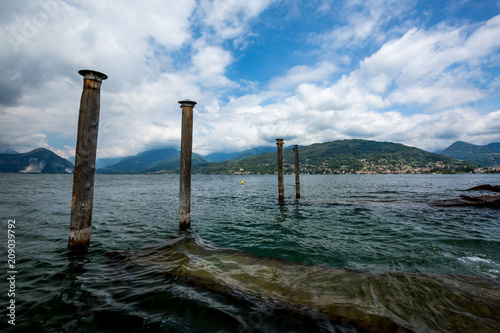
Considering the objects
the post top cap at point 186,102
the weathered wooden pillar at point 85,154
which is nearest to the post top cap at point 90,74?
the weathered wooden pillar at point 85,154

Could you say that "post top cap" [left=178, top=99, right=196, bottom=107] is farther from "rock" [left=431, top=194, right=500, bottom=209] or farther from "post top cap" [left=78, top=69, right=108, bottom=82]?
"rock" [left=431, top=194, right=500, bottom=209]

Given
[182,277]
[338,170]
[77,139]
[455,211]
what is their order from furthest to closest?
[338,170]
[455,211]
[77,139]
[182,277]

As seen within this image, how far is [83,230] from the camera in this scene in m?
6.40

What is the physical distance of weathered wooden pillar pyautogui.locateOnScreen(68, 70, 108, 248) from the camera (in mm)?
→ 6070

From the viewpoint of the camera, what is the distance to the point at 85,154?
6.12 meters

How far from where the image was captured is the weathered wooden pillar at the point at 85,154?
607cm

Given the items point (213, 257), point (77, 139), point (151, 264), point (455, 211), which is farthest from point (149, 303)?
point (455, 211)

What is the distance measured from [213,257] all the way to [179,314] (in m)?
2.91

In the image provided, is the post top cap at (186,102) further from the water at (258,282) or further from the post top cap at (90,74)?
the water at (258,282)

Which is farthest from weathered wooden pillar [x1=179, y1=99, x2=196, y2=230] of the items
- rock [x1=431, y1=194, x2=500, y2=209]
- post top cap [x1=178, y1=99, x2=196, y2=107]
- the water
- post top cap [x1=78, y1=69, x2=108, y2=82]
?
rock [x1=431, y1=194, x2=500, y2=209]

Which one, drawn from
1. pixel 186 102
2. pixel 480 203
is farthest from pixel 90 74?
pixel 480 203

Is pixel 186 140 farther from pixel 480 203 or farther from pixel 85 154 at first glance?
pixel 480 203

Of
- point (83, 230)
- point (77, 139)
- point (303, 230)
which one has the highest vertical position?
point (77, 139)

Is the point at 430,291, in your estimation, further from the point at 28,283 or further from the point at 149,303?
the point at 28,283
